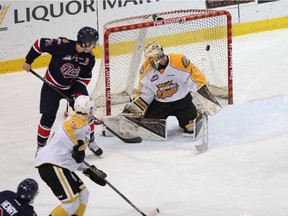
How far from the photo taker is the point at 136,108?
705 cm

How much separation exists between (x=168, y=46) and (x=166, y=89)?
959 millimetres

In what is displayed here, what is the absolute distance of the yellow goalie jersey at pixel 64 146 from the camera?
5156 mm

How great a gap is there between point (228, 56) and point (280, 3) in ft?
8.12

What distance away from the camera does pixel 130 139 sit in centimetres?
691

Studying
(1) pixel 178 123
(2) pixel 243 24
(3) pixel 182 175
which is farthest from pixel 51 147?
(2) pixel 243 24

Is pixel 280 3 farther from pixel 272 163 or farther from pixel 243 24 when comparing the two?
pixel 272 163

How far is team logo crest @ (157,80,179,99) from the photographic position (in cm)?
694

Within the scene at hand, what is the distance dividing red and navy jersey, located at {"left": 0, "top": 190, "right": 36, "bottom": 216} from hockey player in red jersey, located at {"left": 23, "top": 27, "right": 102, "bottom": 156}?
6.16 feet

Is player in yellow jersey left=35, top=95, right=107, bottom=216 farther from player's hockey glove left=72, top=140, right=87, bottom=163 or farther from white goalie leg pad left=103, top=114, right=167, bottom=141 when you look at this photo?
white goalie leg pad left=103, top=114, right=167, bottom=141

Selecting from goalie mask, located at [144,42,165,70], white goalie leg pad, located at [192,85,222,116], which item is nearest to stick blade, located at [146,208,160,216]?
goalie mask, located at [144,42,165,70]

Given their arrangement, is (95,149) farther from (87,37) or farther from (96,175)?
(96,175)

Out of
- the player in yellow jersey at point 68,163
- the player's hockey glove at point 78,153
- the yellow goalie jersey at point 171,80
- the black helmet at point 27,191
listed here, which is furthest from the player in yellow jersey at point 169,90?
the black helmet at point 27,191

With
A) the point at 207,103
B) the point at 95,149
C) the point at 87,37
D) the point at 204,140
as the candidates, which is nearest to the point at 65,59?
the point at 87,37

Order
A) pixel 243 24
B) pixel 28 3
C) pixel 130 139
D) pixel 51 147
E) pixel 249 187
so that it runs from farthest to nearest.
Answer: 1. pixel 243 24
2. pixel 28 3
3. pixel 130 139
4. pixel 249 187
5. pixel 51 147
